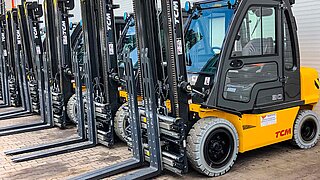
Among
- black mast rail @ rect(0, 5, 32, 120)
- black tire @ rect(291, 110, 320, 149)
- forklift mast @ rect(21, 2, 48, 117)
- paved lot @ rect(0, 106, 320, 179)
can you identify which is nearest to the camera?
paved lot @ rect(0, 106, 320, 179)

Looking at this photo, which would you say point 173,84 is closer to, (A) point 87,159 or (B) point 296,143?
(A) point 87,159

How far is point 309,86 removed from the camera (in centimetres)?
585

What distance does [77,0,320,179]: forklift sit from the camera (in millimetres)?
4527

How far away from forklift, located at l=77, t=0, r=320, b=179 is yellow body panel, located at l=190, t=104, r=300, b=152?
1 centimetres

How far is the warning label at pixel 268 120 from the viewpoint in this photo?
516cm

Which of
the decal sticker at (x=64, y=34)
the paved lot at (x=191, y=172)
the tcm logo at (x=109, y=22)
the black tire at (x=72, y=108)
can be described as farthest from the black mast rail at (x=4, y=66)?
the tcm logo at (x=109, y=22)

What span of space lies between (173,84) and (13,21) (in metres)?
6.54

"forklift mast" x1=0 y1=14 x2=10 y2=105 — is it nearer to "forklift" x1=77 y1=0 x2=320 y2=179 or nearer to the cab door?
"forklift" x1=77 y1=0 x2=320 y2=179

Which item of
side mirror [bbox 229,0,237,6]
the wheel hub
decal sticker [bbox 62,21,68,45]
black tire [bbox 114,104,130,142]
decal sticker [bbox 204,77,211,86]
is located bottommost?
the wheel hub

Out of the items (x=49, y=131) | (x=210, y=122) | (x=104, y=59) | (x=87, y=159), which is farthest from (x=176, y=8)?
(x=49, y=131)

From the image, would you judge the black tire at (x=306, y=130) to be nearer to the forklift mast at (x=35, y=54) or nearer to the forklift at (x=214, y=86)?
the forklift at (x=214, y=86)

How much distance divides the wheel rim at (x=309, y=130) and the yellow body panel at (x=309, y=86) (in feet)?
0.96

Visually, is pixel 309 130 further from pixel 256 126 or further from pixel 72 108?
pixel 72 108

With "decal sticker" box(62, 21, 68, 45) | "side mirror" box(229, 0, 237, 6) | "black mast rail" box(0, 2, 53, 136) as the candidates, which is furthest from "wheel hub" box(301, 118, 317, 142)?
"black mast rail" box(0, 2, 53, 136)
